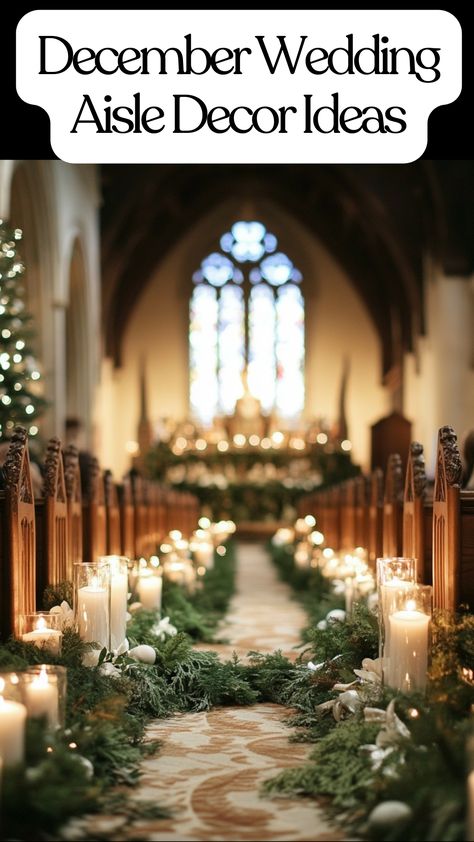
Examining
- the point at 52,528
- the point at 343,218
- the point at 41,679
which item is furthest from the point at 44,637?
the point at 343,218

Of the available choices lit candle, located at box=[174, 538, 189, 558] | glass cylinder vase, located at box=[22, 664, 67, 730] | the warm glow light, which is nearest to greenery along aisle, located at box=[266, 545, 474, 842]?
glass cylinder vase, located at box=[22, 664, 67, 730]

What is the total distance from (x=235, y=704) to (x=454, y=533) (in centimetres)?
121

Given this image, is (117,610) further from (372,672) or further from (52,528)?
(372,672)

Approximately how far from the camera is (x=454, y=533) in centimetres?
367

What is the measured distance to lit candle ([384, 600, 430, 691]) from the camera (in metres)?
3.25

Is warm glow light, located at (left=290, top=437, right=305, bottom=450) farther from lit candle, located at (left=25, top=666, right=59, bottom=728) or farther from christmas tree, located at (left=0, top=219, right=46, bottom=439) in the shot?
lit candle, located at (left=25, top=666, right=59, bottom=728)

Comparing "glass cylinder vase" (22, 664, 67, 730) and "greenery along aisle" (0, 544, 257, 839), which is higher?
"glass cylinder vase" (22, 664, 67, 730)

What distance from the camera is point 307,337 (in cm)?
2359

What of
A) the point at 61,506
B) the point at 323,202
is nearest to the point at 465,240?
the point at 323,202

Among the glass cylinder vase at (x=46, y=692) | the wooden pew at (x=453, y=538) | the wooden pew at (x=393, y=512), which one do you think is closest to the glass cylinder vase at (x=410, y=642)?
the wooden pew at (x=453, y=538)

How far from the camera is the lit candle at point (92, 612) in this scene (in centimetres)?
380

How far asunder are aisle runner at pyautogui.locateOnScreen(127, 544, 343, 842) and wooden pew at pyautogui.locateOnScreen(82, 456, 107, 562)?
5.34 ft

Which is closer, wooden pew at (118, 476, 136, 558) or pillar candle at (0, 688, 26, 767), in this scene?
pillar candle at (0, 688, 26, 767)

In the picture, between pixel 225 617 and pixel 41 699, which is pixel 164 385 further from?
pixel 41 699
